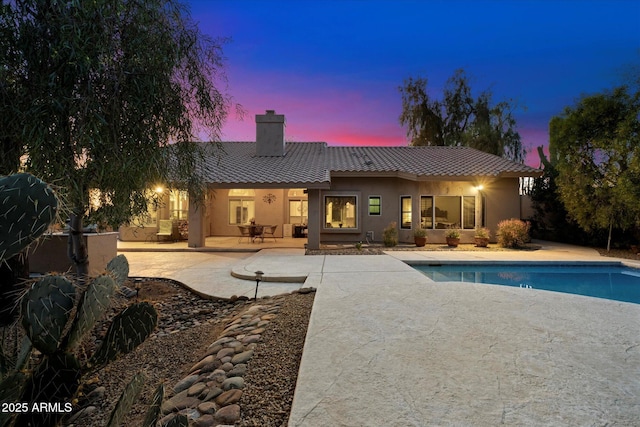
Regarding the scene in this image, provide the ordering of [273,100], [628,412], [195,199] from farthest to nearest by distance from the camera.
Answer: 1. [273,100]
2. [195,199]
3. [628,412]

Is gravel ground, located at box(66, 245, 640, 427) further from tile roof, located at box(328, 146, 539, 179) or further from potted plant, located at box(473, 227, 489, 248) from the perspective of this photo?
potted plant, located at box(473, 227, 489, 248)

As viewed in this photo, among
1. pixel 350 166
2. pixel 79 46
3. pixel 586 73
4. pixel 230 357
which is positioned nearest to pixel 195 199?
pixel 79 46

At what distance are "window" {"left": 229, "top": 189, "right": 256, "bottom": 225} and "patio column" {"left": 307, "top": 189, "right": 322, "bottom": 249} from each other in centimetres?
601

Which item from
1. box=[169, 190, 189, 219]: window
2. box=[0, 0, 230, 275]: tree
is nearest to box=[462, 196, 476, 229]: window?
box=[0, 0, 230, 275]: tree

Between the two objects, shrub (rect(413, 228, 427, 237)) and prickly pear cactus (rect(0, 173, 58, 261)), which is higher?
prickly pear cactus (rect(0, 173, 58, 261))

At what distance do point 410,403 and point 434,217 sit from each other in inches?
523

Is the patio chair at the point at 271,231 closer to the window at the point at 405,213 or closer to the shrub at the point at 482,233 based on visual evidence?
the window at the point at 405,213

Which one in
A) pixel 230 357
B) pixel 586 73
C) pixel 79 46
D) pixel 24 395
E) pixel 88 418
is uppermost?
pixel 586 73

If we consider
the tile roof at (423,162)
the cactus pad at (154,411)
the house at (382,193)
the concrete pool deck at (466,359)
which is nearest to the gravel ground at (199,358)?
the concrete pool deck at (466,359)

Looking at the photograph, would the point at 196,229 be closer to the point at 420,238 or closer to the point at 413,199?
the point at 420,238

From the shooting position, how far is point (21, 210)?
52.9 inches

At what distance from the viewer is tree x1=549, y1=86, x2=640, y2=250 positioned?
427 inches

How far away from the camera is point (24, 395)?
1746 millimetres

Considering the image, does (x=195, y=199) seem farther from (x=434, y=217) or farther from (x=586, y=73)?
(x=586, y=73)
